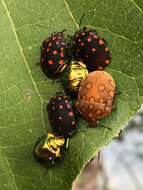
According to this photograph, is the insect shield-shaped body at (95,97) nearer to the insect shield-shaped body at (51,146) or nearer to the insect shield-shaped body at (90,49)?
the insect shield-shaped body at (90,49)

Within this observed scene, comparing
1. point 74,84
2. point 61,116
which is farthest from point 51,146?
point 74,84

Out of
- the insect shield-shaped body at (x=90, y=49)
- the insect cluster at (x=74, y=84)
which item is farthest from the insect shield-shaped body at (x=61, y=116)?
the insect shield-shaped body at (x=90, y=49)

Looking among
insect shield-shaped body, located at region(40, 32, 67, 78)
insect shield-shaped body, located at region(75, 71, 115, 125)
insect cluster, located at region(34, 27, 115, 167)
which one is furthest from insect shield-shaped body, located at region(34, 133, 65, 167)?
insect shield-shaped body, located at region(40, 32, 67, 78)

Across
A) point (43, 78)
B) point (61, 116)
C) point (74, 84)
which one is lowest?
point (61, 116)

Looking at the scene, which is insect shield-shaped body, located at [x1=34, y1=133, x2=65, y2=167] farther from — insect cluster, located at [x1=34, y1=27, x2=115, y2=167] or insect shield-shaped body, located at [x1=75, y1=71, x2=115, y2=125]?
insect shield-shaped body, located at [x1=75, y1=71, x2=115, y2=125]

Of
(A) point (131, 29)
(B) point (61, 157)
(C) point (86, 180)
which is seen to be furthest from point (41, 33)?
(C) point (86, 180)

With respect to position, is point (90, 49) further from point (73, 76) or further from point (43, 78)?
point (43, 78)

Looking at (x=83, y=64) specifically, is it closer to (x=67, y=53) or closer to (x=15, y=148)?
(x=67, y=53)
